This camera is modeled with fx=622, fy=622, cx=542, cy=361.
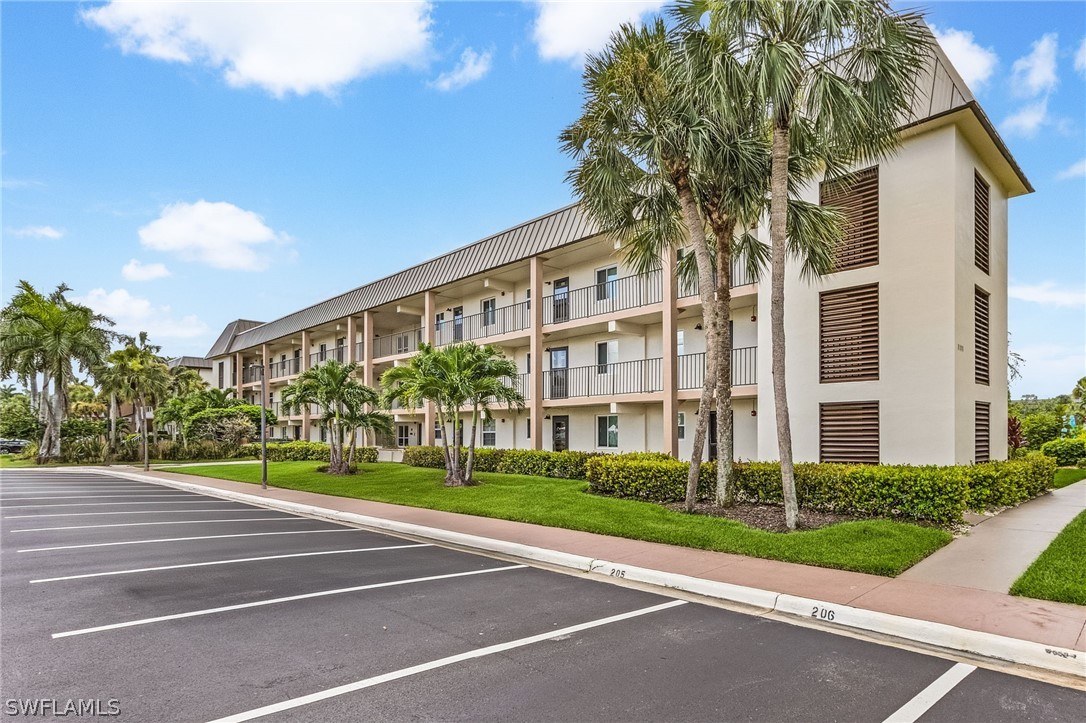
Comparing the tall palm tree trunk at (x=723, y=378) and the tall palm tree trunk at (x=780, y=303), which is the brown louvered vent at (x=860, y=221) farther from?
the tall palm tree trunk at (x=780, y=303)

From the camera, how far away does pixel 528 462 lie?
20.5 m

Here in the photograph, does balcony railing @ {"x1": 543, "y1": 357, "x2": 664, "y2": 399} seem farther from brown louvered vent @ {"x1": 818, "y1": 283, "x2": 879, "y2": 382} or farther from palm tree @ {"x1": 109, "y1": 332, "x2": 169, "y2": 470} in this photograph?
palm tree @ {"x1": 109, "y1": 332, "x2": 169, "y2": 470}

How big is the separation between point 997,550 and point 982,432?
7.24 m

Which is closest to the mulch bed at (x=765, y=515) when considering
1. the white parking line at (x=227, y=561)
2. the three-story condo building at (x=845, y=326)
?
the three-story condo building at (x=845, y=326)

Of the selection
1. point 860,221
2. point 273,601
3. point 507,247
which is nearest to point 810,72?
point 860,221

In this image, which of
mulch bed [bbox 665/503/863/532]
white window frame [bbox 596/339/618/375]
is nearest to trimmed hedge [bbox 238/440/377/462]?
white window frame [bbox 596/339/618/375]

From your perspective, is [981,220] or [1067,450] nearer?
[981,220]

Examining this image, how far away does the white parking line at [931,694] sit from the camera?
4.27m

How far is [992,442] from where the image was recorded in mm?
15227

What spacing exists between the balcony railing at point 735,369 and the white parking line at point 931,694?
11323 mm

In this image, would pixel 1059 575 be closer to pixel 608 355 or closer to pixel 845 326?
pixel 845 326

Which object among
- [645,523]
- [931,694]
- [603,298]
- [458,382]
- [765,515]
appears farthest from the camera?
[603,298]

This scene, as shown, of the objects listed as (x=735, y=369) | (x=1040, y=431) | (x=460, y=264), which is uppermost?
(x=460, y=264)

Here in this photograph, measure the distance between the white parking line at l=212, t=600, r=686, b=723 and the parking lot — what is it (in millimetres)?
20
